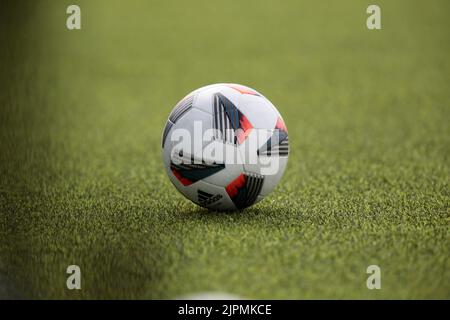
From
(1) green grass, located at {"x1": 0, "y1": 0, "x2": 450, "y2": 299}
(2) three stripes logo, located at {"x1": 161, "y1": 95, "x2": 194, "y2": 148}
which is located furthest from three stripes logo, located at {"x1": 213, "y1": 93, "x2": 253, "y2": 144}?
(1) green grass, located at {"x1": 0, "y1": 0, "x2": 450, "y2": 299}

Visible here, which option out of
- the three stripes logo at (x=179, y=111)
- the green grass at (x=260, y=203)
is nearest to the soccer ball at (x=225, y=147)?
the three stripes logo at (x=179, y=111)

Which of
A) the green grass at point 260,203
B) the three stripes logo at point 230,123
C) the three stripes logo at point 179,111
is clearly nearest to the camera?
the green grass at point 260,203

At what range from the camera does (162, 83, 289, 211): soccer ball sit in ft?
13.4

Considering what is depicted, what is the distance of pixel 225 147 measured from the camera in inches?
160

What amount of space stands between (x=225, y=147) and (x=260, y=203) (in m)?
0.79

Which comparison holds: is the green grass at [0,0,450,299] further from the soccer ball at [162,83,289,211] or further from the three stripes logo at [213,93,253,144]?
the three stripes logo at [213,93,253,144]

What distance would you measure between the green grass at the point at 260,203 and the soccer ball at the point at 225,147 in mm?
192

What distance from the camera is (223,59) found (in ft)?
37.3

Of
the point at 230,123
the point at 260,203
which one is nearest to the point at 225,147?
the point at 230,123

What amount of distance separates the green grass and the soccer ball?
0.19m

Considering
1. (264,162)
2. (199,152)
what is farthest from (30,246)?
(264,162)

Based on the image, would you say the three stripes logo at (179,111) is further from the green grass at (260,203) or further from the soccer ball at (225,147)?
the green grass at (260,203)

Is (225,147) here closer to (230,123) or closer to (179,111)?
(230,123)

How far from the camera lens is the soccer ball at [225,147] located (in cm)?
407
